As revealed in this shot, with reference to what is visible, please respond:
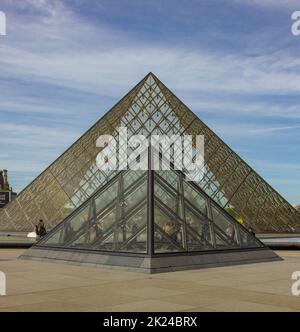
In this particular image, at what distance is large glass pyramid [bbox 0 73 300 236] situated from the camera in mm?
32438

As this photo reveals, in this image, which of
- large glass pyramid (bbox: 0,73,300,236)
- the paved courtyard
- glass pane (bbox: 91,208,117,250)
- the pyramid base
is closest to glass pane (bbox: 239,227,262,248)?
the pyramid base

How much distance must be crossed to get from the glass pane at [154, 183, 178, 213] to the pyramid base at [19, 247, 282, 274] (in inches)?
56.0

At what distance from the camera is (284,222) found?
3631cm

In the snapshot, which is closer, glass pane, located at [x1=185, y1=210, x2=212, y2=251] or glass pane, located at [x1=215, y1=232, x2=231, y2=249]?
glass pane, located at [x1=185, y1=210, x2=212, y2=251]

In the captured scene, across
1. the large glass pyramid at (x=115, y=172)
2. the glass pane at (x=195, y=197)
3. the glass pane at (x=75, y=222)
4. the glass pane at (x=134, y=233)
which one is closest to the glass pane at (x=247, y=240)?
the glass pane at (x=195, y=197)

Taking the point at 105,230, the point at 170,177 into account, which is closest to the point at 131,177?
the point at 170,177

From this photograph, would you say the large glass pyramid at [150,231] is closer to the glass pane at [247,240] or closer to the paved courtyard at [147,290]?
the glass pane at [247,240]

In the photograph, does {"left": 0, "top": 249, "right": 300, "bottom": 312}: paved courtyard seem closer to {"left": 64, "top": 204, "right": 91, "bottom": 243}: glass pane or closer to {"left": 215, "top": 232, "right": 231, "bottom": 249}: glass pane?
{"left": 215, "top": 232, "right": 231, "bottom": 249}: glass pane

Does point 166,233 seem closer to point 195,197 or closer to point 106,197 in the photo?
point 195,197

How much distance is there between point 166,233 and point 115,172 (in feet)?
72.0
